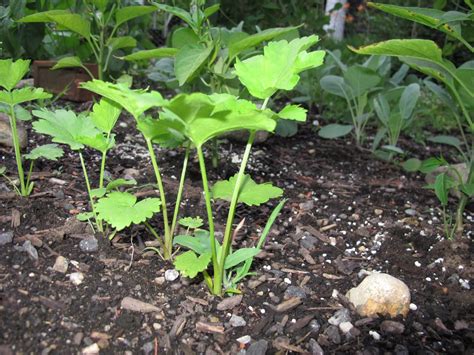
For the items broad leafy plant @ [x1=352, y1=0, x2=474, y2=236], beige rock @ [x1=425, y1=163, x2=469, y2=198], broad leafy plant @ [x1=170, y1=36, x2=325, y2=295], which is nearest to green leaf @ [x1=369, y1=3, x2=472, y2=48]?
broad leafy plant @ [x1=352, y1=0, x2=474, y2=236]

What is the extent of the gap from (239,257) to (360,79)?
1.49 meters

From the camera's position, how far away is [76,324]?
120cm

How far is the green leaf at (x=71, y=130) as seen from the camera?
1.39m

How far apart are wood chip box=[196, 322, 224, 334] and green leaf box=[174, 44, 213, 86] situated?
2.63 feet

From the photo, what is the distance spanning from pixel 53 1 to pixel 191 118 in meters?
2.05

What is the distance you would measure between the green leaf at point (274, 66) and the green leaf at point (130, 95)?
0.83ft

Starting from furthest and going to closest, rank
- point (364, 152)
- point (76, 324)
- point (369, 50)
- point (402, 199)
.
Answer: point (364, 152) < point (402, 199) < point (369, 50) < point (76, 324)

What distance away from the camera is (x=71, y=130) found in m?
1.46

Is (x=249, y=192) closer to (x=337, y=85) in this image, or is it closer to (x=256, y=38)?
(x=256, y=38)

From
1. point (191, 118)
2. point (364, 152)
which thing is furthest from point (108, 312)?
point (364, 152)

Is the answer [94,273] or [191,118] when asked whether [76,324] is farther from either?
[191,118]

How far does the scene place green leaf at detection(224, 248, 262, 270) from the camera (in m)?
1.35

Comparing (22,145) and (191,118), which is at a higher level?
(191,118)

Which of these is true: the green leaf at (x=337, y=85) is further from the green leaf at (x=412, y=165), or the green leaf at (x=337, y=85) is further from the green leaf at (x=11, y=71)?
the green leaf at (x=11, y=71)
